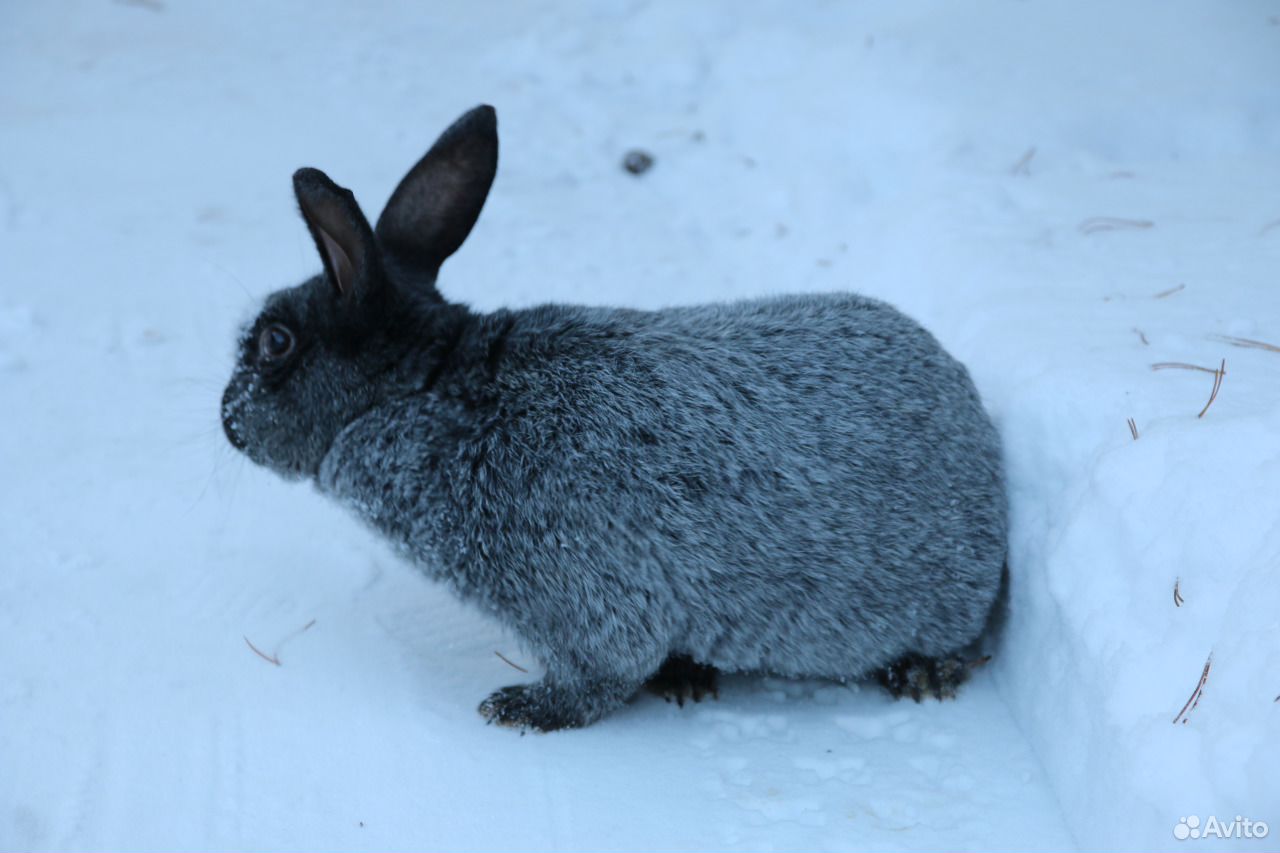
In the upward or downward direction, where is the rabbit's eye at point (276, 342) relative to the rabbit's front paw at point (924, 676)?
upward

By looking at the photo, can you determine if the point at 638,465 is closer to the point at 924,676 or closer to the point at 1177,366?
the point at 924,676

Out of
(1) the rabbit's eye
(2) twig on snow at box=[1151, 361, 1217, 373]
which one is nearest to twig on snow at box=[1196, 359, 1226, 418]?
(2) twig on snow at box=[1151, 361, 1217, 373]

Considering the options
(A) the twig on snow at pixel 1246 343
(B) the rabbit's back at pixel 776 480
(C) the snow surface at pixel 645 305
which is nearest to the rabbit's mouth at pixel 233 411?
(C) the snow surface at pixel 645 305

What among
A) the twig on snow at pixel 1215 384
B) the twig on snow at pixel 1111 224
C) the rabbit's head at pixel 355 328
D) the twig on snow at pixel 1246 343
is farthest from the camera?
the twig on snow at pixel 1111 224

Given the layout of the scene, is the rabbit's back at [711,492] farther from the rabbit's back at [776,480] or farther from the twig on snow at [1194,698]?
the twig on snow at [1194,698]

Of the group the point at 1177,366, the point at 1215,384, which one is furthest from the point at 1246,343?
the point at 1215,384

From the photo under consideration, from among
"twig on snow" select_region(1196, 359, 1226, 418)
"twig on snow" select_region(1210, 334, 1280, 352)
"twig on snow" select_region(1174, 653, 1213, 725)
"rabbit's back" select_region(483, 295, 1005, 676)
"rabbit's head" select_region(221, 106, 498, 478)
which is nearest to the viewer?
"twig on snow" select_region(1174, 653, 1213, 725)

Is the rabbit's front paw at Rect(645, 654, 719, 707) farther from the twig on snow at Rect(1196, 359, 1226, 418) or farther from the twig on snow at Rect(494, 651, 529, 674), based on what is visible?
the twig on snow at Rect(1196, 359, 1226, 418)
